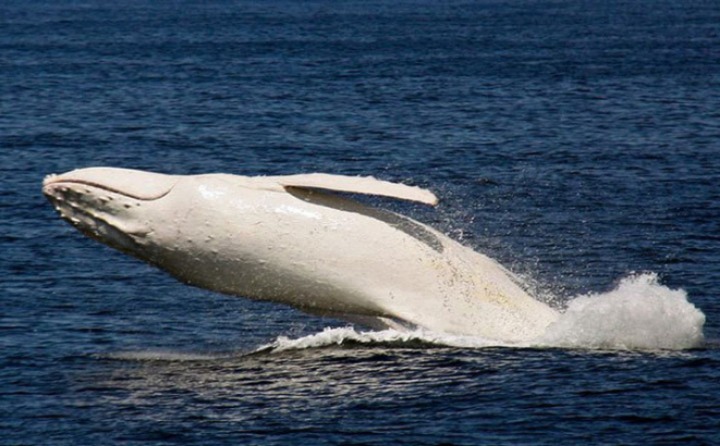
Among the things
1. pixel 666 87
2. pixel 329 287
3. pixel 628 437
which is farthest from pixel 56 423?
pixel 666 87

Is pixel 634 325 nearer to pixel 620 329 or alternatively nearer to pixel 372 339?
pixel 620 329

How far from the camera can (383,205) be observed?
140 feet

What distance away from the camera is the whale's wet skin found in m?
23.8

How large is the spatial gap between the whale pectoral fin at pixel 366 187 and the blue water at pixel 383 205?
3199mm

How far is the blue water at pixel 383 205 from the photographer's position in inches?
880

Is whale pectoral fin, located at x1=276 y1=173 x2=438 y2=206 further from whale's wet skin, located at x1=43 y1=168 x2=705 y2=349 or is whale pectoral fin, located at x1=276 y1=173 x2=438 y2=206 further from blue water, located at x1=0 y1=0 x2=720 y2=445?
blue water, located at x1=0 y1=0 x2=720 y2=445

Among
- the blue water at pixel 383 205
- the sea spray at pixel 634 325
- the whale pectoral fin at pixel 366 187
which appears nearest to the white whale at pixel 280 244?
the whale pectoral fin at pixel 366 187

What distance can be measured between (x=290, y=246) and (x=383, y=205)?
61.7ft

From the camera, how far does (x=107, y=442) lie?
21.5m

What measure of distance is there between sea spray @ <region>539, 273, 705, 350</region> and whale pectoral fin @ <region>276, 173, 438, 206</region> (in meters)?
4.20

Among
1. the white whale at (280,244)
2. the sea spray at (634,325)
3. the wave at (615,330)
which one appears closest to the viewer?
the white whale at (280,244)

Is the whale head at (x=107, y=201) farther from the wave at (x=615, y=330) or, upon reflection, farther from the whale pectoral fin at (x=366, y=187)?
the wave at (x=615, y=330)

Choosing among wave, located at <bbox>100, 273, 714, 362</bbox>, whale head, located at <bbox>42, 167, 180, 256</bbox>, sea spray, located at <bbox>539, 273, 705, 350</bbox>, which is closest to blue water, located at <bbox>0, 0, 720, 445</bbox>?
wave, located at <bbox>100, 273, 714, 362</bbox>

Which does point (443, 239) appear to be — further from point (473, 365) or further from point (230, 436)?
point (230, 436)
